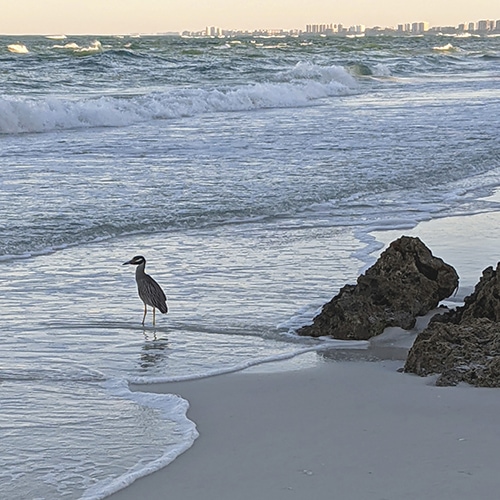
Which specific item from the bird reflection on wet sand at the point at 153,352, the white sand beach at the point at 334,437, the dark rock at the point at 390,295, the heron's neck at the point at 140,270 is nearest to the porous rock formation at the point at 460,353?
the white sand beach at the point at 334,437

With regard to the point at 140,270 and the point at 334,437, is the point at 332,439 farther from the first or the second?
the point at 140,270

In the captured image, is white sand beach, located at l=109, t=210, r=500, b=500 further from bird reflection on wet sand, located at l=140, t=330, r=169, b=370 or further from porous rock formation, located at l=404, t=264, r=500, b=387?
bird reflection on wet sand, located at l=140, t=330, r=169, b=370

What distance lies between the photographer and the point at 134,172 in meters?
12.4

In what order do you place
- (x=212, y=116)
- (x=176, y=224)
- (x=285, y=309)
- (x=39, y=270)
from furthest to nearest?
(x=212, y=116), (x=176, y=224), (x=39, y=270), (x=285, y=309)

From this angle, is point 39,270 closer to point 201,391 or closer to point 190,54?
point 201,391

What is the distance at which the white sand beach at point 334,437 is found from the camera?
365 cm

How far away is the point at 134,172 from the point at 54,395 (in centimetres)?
780

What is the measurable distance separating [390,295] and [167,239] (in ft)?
9.99

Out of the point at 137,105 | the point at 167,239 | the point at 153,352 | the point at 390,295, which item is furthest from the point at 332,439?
the point at 137,105

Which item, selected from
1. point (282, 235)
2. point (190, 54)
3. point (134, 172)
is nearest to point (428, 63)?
point (190, 54)

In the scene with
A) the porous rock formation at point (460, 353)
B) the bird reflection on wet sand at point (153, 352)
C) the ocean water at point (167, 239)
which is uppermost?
the porous rock formation at point (460, 353)

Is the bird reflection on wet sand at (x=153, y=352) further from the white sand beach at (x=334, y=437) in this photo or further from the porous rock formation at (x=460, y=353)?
the porous rock formation at (x=460, y=353)

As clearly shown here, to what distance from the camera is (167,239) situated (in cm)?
862

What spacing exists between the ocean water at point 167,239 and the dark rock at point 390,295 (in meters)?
0.17
